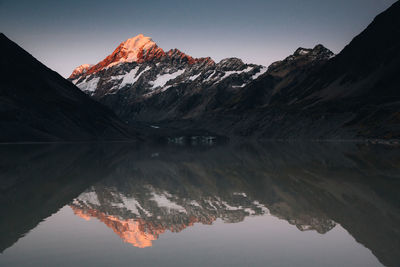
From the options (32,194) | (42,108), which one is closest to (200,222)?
(32,194)

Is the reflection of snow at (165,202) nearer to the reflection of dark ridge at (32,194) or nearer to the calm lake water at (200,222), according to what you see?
the calm lake water at (200,222)

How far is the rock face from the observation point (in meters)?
126

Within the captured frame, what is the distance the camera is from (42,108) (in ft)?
463

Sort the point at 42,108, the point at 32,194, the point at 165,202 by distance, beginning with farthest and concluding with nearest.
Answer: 1. the point at 42,108
2. the point at 32,194
3. the point at 165,202

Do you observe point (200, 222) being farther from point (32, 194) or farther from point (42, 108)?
point (42, 108)

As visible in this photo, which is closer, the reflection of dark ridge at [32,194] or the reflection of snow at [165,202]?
the reflection of dark ridge at [32,194]

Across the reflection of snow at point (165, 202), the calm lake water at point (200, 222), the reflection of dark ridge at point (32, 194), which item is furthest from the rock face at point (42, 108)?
the reflection of snow at point (165, 202)

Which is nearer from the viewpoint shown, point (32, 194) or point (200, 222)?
point (200, 222)

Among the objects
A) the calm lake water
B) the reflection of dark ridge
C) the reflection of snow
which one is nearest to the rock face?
the reflection of dark ridge

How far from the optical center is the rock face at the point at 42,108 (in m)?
126

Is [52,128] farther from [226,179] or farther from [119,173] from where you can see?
[226,179]

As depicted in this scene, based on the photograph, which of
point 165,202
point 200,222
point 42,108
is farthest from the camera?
point 42,108

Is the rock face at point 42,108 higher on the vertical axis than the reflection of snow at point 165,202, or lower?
higher

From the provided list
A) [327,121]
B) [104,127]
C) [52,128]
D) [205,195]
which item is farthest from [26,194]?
[327,121]
